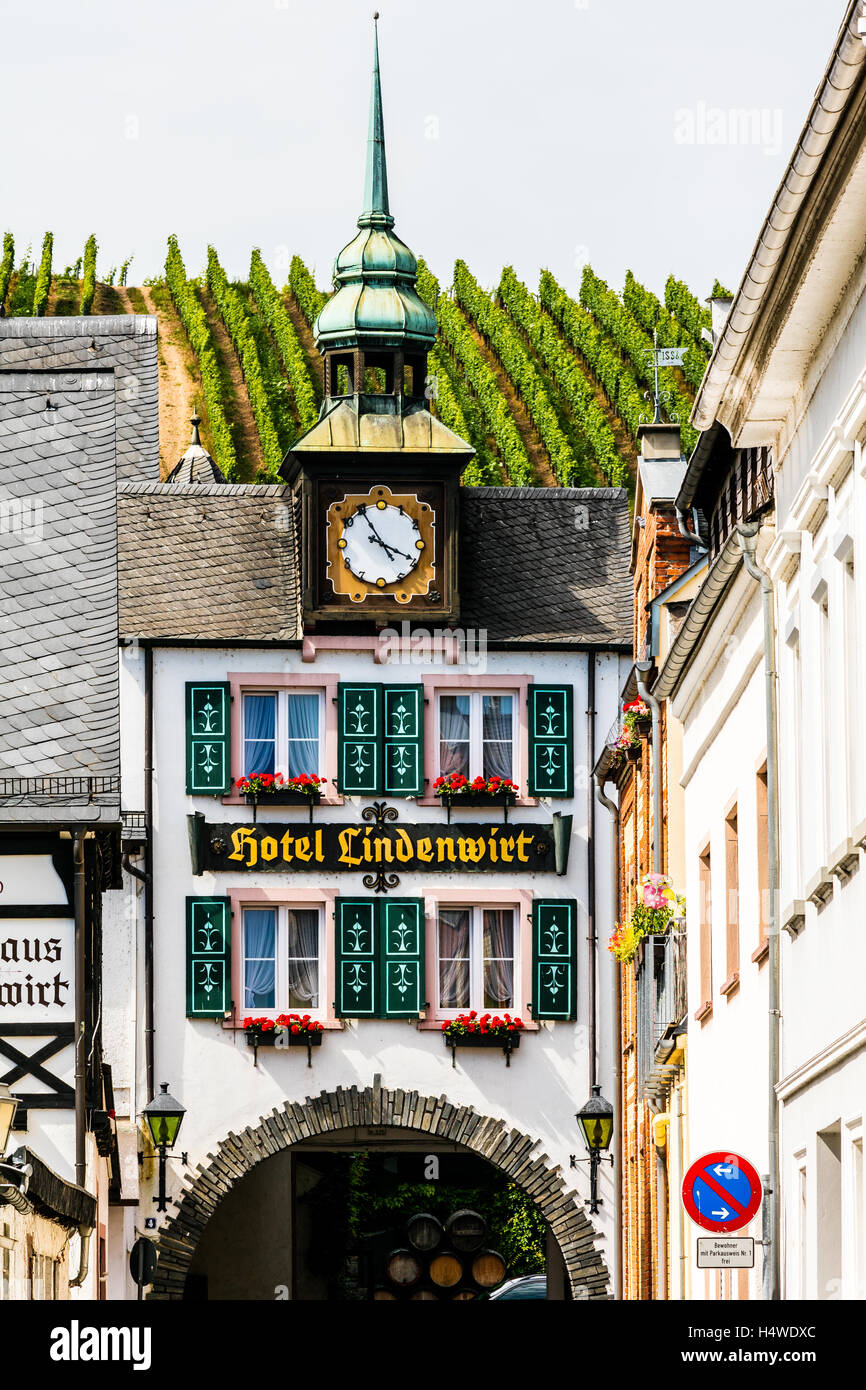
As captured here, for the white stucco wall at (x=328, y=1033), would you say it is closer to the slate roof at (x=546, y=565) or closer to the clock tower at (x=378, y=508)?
the clock tower at (x=378, y=508)

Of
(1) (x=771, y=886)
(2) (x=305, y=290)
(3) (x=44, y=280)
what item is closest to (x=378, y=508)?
(1) (x=771, y=886)

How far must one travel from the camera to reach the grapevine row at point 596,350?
218ft

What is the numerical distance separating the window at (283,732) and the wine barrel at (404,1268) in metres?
9.41

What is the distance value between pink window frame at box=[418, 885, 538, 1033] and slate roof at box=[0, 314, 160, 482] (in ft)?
29.9

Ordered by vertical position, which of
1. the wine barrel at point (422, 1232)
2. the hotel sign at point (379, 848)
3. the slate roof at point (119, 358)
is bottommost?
the wine barrel at point (422, 1232)

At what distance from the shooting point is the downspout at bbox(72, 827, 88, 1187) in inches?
1006

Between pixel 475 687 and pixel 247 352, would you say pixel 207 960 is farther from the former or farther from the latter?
pixel 247 352

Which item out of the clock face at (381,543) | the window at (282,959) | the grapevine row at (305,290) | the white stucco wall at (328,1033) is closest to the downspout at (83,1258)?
the white stucco wall at (328,1033)

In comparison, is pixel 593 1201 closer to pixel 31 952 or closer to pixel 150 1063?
pixel 150 1063

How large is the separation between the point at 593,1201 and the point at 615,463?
30.9 meters

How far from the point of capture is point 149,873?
33312mm

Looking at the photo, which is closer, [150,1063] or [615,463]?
[150,1063]
